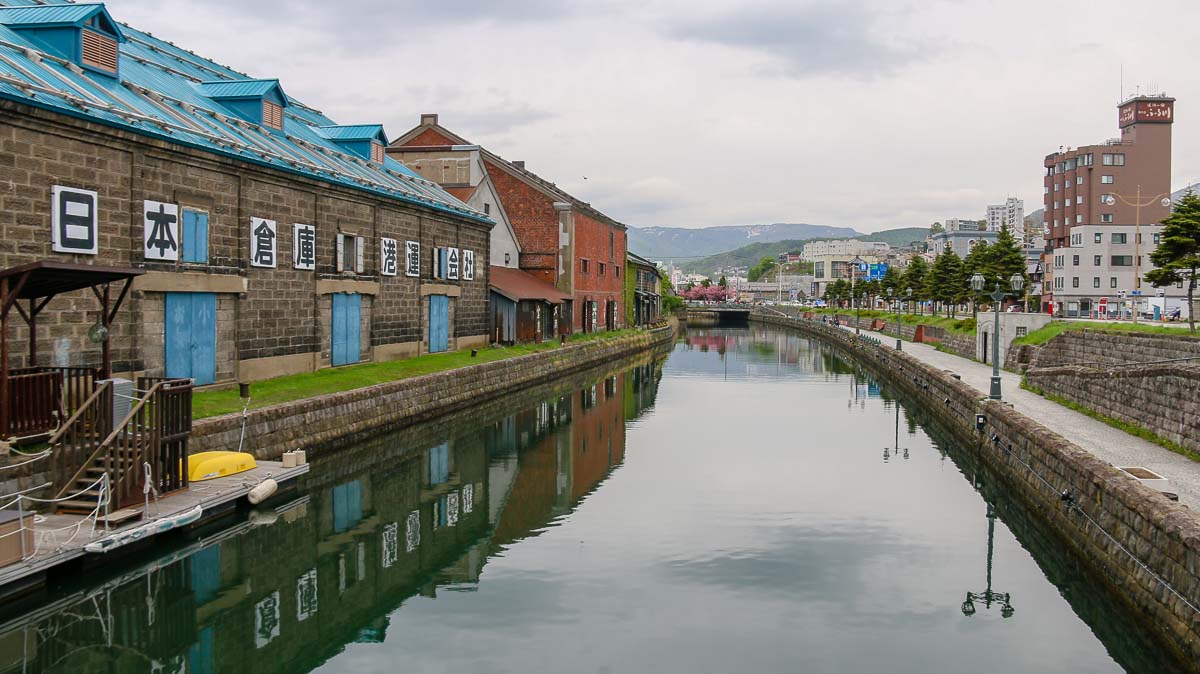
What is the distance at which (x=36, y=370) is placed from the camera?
52.1 ft

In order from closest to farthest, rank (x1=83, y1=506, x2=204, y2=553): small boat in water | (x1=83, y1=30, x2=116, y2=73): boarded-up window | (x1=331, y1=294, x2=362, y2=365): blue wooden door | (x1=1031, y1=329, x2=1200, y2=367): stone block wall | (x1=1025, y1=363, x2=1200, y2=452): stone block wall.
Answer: (x1=83, y1=506, x2=204, y2=553): small boat in water < (x1=1025, y1=363, x2=1200, y2=452): stone block wall < (x1=83, y1=30, x2=116, y2=73): boarded-up window < (x1=1031, y1=329, x2=1200, y2=367): stone block wall < (x1=331, y1=294, x2=362, y2=365): blue wooden door

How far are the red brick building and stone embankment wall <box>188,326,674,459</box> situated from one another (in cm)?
1335

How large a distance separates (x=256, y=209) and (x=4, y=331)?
1220 centimetres

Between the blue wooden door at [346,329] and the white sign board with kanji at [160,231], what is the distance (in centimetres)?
840

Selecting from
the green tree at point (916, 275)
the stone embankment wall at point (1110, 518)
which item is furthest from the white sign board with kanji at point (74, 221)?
the green tree at point (916, 275)

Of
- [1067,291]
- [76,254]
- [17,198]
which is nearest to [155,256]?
[76,254]

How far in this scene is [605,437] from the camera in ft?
97.5

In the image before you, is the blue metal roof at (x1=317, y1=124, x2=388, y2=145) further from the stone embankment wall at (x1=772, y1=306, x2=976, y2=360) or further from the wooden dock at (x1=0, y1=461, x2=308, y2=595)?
the stone embankment wall at (x1=772, y1=306, x2=976, y2=360)

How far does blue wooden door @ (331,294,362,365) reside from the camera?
3014 cm

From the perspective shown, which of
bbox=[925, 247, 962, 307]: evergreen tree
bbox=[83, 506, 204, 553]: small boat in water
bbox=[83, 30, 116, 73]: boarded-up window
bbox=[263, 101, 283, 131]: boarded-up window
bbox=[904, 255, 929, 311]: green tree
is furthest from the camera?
bbox=[904, 255, 929, 311]: green tree

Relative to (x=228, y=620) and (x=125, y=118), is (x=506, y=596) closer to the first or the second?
(x=228, y=620)

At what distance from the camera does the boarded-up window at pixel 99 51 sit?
70.0ft

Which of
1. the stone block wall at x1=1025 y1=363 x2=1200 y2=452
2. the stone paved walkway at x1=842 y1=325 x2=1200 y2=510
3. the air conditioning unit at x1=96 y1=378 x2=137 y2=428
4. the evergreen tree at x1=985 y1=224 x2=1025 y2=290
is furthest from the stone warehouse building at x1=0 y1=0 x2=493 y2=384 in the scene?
the evergreen tree at x1=985 y1=224 x2=1025 y2=290

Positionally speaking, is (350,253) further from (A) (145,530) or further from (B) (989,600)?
(B) (989,600)
